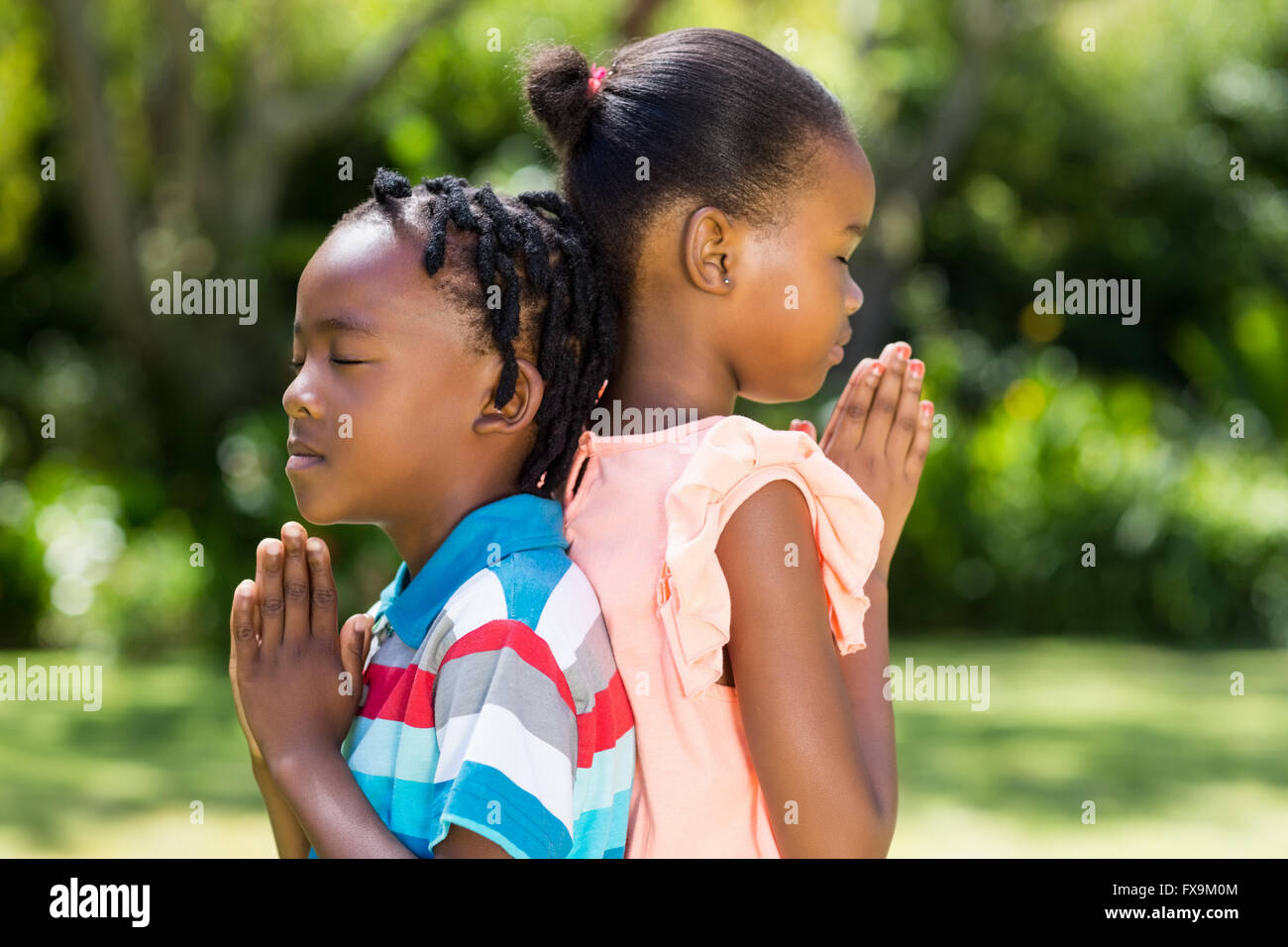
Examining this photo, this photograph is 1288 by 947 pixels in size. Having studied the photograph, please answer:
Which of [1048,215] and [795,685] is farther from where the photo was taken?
[1048,215]

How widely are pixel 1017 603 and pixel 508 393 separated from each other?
29.7 feet

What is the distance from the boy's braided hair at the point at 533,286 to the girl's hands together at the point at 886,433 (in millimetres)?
341

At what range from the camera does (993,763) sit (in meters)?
6.95

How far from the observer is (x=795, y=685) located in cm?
172

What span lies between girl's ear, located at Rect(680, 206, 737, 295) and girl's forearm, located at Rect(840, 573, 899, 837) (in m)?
0.50

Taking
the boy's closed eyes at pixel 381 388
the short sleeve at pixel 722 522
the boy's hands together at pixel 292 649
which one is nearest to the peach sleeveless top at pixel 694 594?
the short sleeve at pixel 722 522

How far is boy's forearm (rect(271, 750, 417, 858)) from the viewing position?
64.0 inches

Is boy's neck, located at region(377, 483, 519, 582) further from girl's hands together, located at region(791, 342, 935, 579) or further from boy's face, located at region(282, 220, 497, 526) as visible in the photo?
girl's hands together, located at region(791, 342, 935, 579)

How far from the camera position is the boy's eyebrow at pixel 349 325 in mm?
1761

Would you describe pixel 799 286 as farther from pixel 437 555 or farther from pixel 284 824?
pixel 284 824

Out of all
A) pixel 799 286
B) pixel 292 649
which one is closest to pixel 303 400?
pixel 292 649

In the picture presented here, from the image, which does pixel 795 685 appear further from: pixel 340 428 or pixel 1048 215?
pixel 1048 215
